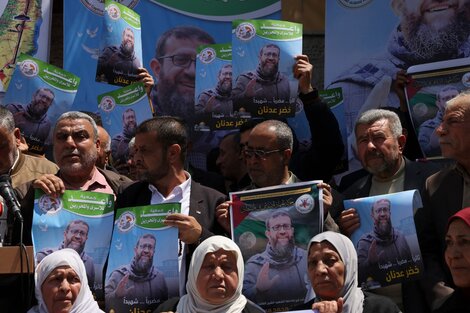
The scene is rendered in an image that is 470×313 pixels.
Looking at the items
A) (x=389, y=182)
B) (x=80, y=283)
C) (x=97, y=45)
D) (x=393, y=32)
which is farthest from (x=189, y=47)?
(x=80, y=283)

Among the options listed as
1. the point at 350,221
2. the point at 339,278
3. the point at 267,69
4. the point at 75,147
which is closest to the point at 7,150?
the point at 75,147

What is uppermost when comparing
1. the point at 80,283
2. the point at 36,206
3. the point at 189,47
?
the point at 189,47

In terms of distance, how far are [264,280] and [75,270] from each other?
1046 millimetres

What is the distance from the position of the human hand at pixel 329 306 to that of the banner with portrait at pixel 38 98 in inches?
108

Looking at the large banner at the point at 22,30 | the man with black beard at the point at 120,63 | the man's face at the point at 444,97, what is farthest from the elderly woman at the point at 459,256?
the large banner at the point at 22,30

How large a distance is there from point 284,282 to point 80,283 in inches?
44.2

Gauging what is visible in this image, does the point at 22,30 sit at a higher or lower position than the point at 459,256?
higher

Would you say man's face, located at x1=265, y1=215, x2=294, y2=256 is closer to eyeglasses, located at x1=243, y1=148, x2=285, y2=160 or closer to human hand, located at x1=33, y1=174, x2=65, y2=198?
eyeglasses, located at x1=243, y1=148, x2=285, y2=160

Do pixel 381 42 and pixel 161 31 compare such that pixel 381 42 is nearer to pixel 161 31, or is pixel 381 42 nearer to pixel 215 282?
pixel 161 31

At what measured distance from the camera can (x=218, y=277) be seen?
620 centimetres

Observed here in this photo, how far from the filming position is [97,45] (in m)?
9.49

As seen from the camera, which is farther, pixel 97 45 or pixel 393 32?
pixel 97 45

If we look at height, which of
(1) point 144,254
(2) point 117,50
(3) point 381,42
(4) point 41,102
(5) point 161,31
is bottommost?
(1) point 144,254

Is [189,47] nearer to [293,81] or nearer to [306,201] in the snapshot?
[293,81]
